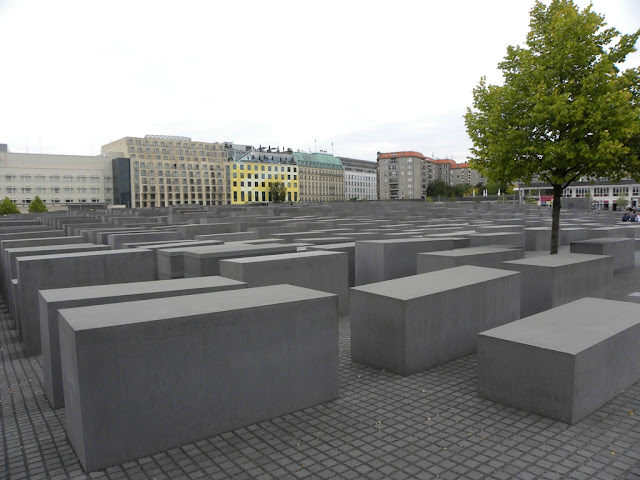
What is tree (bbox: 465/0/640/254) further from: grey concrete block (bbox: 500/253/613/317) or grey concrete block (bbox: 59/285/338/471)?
grey concrete block (bbox: 59/285/338/471)

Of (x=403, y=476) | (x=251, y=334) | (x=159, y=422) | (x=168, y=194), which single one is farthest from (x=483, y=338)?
(x=168, y=194)

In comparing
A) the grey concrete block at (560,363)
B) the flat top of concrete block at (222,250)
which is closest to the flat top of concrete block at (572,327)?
the grey concrete block at (560,363)

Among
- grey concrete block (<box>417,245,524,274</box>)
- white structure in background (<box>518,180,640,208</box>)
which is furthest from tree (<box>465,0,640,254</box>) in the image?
white structure in background (<box>518,180,640,208</box>)

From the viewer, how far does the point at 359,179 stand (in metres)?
183

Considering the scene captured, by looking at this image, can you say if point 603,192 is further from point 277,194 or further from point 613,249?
point 613,249

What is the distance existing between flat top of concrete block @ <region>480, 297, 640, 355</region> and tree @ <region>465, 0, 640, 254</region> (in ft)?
19.9

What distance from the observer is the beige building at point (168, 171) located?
376 feet

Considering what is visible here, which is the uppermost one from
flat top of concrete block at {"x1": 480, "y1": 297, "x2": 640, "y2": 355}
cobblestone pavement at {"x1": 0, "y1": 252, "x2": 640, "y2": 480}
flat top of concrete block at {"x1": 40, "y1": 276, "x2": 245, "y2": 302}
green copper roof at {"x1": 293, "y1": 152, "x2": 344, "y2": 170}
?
green copper roof at {"x1": 293, "y1": 152, "x2": 344, "y2": 170}

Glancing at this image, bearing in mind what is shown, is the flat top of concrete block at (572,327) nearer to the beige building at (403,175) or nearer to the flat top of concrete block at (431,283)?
the flat top of concrete block at (431,283)

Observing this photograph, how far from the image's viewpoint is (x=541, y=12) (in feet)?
42.9

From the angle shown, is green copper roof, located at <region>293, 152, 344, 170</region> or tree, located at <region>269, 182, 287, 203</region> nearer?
tree, located at <region>269, 182, 287, 203</region>

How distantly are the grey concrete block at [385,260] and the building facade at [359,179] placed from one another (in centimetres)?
15969

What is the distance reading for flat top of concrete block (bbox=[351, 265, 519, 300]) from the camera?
23.5 ft

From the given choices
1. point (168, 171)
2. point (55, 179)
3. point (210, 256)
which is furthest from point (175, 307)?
point (168, 171)
